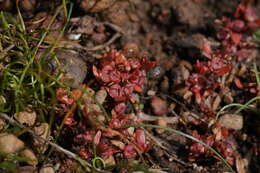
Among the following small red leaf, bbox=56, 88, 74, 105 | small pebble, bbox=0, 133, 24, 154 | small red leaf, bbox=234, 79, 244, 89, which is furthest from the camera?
small red leaf, bbox=234, 79, 244, 89

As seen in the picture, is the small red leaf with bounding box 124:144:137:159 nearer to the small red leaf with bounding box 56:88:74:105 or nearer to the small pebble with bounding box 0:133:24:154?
the small red leaf with bounding box 56:88:74:105

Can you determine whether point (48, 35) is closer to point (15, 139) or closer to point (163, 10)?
point (15, 139)

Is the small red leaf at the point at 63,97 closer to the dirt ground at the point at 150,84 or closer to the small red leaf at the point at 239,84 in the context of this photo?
the dirt ground at the point at 150,84

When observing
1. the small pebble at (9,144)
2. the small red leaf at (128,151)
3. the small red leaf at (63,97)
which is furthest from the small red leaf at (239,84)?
the small pebble at (9,144)

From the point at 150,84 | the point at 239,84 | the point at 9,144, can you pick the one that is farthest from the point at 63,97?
the point at 239,84

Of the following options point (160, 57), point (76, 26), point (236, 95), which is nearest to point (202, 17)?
point (160, 57)

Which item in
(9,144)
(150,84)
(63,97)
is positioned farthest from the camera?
(150,84)

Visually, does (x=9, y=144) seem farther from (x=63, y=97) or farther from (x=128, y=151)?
(x=128, y=151)

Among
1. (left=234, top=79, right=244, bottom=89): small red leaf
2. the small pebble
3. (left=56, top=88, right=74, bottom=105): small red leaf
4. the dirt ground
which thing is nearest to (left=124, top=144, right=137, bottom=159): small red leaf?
the dirt ground
